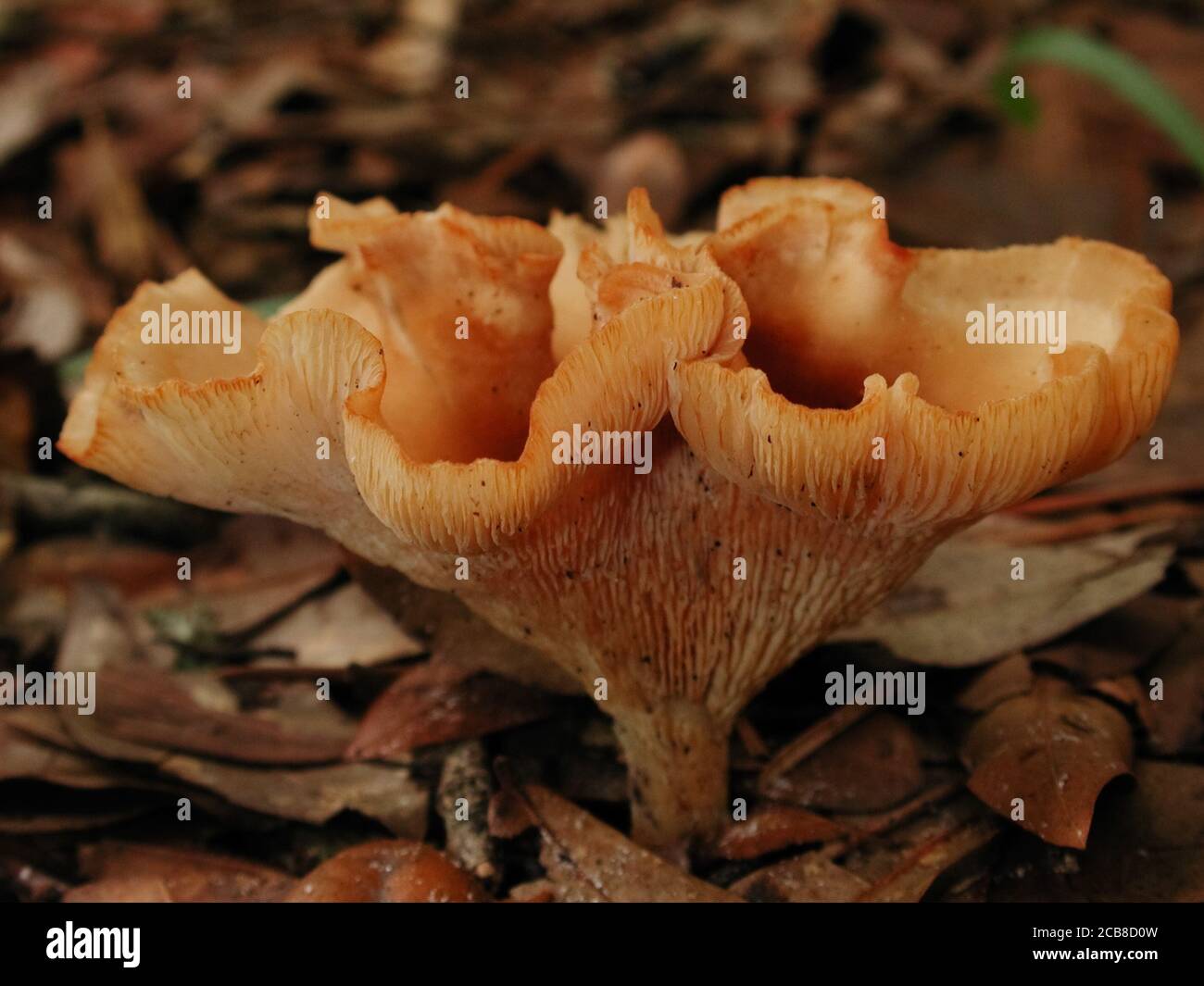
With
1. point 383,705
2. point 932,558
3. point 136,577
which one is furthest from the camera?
point 136,577

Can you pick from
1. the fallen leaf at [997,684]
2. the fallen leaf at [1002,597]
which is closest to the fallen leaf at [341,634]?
the fallen leaf at [1002,597]

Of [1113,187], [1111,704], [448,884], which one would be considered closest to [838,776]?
[1111,704]

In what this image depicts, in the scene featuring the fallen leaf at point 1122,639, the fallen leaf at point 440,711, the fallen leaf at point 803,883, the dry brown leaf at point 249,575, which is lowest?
the fallen leaf at point 803,883

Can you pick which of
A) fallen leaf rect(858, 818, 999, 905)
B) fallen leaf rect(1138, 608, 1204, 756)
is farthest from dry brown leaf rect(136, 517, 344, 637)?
fallen leaf rect(1138, 608, 1204, 756)

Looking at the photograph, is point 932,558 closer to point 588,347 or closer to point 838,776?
point 838,776

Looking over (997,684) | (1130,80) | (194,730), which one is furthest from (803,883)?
(1130,80)

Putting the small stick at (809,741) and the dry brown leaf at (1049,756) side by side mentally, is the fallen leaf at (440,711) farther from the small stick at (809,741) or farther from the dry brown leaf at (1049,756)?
the dry brown leaf at (1049,756)

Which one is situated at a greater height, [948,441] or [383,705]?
[948,441]

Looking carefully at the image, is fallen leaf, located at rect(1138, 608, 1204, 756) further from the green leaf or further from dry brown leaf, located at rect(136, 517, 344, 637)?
the green leaf
